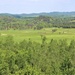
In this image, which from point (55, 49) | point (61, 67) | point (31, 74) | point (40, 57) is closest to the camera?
point (31, 74)

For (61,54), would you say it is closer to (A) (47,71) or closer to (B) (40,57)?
(B) (40,57)

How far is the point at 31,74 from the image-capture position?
48.9 metres

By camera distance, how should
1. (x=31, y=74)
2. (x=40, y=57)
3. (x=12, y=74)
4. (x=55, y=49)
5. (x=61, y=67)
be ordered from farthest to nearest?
(x=55, y=49) → (x=40, y=57) → (x=61, y=67) → (x=12, y=74) → (x=31, y=74)

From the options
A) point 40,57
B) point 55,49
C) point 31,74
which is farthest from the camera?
point 55,49

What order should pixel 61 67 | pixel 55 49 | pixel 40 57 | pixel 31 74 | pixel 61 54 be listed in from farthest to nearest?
pixel 55 49, pixel 61 54, pixel 40 57, pixel 61 67, pixel 31 74

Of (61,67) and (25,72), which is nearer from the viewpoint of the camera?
(25,72)

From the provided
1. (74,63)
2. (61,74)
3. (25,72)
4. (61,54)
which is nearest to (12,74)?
(25,72)

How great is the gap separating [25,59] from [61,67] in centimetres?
957

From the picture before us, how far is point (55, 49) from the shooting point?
82812 millimetres

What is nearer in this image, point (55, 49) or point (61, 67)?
point (61, 67)

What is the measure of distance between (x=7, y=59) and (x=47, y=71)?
12.4 m

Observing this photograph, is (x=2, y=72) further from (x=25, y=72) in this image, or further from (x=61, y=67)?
(x=61, y=67)

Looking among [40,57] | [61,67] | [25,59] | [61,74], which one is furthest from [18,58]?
[61,74]

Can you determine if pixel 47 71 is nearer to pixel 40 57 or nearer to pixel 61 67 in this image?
pixel 61 67
